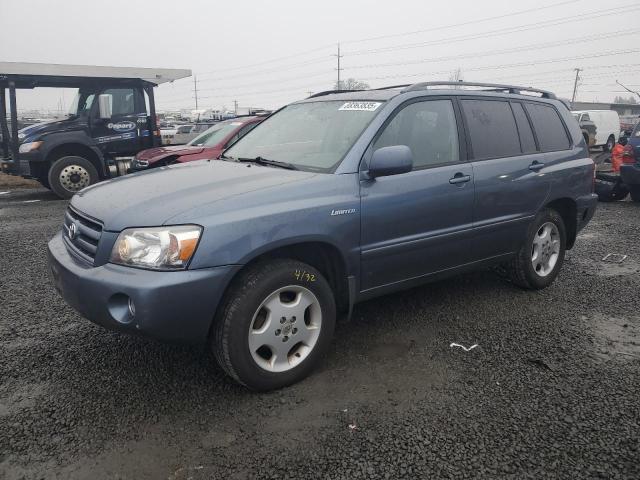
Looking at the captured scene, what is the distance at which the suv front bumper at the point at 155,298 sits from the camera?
96.5 inches

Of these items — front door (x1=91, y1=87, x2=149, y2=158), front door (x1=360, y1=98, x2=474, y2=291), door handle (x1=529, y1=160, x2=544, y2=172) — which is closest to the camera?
front door (x1=360, y1=98, x2=474, y2=291)

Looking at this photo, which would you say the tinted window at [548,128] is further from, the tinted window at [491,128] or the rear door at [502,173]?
the tinted window at [491,128]

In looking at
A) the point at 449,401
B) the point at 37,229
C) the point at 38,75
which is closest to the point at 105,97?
the point at 38,75

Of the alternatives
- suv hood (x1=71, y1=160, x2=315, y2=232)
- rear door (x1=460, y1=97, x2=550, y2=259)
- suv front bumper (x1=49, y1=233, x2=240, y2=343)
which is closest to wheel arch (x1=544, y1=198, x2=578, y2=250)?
rear door (x1=460, y1=97, x2=550, y2=259)

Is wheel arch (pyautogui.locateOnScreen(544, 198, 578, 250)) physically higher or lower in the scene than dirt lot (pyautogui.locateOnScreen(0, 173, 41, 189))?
lower

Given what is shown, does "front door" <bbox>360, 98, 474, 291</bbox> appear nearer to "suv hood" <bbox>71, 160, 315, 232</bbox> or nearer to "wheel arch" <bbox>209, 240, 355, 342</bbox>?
"wheel arch" <bbox>209, 240, 355, 342</bbox>

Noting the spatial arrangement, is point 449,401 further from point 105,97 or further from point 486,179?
point 105,97

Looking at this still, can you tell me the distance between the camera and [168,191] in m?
2.92

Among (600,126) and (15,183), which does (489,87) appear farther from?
(600,126)

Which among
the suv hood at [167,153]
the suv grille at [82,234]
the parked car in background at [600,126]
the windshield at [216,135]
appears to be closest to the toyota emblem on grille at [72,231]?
the suv grille at [82,234]

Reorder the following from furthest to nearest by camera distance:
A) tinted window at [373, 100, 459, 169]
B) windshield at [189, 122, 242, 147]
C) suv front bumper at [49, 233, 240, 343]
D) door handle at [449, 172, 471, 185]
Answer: windshield at [189, 122, 242, 147] < door handle at [449, 172, 471, 185] < tinted window at [373, 100, 459, 169] < suv front bumper at [49, 233, 240, 343]

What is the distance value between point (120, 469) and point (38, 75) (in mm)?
9981

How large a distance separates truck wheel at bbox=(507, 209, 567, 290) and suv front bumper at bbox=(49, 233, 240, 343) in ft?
9.19

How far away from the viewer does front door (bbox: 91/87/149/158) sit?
1027 centimetres
